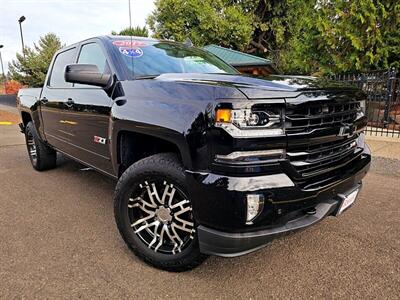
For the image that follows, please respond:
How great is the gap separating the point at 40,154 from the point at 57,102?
1.54m

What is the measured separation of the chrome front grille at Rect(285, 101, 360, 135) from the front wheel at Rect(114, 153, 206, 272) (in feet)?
2.63

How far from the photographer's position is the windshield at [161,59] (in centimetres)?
327

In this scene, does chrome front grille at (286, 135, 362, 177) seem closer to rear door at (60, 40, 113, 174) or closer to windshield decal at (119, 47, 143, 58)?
rear door at (60, 40, 113, 174)

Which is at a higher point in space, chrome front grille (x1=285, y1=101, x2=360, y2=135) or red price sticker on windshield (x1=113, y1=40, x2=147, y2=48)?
red price sticker on windshield (x1=113, y1=40, x2=147, y2=48)

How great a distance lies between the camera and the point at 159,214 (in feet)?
8.79

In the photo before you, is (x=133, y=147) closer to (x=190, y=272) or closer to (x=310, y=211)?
(x=190, y=272)

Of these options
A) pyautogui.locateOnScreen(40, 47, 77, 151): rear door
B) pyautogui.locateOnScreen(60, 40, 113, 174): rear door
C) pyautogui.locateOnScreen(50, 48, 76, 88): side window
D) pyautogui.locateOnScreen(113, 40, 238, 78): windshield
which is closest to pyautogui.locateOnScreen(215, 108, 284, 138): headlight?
pyautogui.locateOnScreen(113, 40, 238, 78): windshield

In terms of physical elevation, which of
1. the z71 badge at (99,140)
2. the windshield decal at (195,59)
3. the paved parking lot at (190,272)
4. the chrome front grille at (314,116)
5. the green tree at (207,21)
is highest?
the green tree at (207,21)

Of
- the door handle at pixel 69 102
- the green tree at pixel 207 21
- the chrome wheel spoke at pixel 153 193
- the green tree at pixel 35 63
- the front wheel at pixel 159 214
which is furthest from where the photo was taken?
the green tree at pixel 35 63

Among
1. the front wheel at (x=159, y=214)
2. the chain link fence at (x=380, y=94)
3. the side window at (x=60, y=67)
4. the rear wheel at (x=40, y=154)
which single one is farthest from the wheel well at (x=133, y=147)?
the chain link fence at (x=380, y=94)

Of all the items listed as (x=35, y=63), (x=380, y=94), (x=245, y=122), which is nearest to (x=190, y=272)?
(x=245, y=122)

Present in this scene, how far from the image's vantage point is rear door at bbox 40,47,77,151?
4.21 metres

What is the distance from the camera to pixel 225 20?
80.2ft

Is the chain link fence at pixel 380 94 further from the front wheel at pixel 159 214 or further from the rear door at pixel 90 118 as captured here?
the front wheel at pixel 159 214
